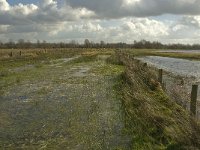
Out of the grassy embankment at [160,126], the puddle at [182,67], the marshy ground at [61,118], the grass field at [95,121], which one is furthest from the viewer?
the puddle at [182,67]

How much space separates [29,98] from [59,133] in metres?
7.78

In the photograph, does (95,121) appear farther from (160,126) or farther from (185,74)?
(185,74)

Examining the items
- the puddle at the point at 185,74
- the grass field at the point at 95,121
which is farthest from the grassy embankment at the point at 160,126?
the puddle at the point at 185,74

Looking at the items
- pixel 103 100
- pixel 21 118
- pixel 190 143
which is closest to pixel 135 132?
pixel 190 143

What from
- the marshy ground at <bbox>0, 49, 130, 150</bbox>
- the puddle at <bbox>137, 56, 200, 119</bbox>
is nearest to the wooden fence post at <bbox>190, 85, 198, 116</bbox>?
the puddle at <bbox>137, 56, 200, 119</bbox>

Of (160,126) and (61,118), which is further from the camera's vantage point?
(61,118)

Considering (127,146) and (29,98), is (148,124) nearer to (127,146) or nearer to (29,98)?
(127,146)

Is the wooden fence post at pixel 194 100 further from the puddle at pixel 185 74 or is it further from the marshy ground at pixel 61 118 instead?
the marshy ground at pixel 61 118

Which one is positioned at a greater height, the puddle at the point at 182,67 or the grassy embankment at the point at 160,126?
the grassy embankment at the point at 160,126

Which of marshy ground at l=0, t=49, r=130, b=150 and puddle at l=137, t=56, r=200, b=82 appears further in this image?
puddle at l=137, t=56, r=200, b=82

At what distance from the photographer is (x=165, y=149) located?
33.7 feet

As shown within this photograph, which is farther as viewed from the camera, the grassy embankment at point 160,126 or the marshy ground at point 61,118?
the marshy ground at point 61,118

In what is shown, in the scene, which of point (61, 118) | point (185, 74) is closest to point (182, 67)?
point (185, 74)

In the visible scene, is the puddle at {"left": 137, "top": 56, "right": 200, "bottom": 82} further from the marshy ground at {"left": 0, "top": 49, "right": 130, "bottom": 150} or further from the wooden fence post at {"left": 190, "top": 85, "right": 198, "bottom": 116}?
the wooden fence post at {"left": 190, "top": 85, "right": 198, "bottom": 116}
